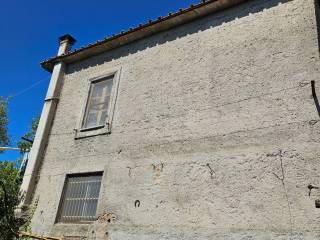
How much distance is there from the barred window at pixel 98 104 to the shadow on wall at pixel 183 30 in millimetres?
851

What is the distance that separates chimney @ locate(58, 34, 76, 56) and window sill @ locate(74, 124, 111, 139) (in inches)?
149

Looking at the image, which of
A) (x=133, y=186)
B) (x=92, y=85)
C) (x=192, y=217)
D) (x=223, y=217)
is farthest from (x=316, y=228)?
(x=92, y=85)

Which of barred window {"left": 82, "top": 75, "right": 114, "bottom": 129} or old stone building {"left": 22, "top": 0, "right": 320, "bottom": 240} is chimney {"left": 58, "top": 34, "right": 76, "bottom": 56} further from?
barred window {"left": 82, "top": 75, "right": 114, "bottom": 129}

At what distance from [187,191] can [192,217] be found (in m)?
0.56

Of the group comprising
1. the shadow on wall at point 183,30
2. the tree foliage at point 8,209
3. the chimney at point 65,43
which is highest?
the chimney at point 65,43

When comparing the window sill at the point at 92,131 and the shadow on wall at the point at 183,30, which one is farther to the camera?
the window sill at the point at 92,131

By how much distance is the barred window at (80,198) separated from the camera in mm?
8445

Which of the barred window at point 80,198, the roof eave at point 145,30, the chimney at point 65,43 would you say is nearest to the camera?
→ the barred window at point 80,198

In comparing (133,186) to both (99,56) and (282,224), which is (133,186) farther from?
(99,56)

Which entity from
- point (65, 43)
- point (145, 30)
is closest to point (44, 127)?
point (65, 43)

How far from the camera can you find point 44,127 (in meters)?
10.5

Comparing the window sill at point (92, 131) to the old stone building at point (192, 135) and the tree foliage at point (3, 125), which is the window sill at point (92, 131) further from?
the tree foliage at point (3, 125)

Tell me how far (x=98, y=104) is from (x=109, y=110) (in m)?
0.77

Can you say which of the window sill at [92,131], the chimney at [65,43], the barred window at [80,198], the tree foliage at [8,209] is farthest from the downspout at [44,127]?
the window sill at [92,131]
